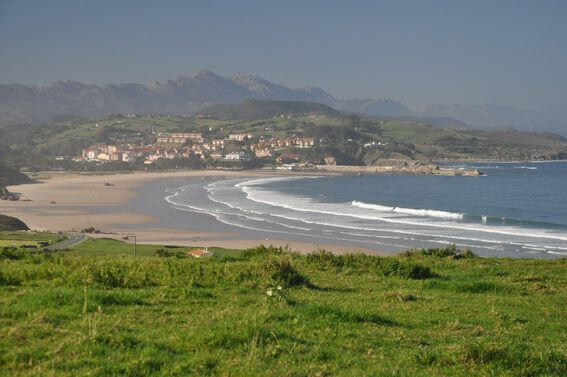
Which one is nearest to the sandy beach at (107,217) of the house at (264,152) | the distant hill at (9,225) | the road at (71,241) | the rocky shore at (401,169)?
the distant hill at (9,225)

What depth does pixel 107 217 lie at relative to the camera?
6012 centimetres

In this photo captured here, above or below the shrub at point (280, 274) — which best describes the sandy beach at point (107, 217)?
below

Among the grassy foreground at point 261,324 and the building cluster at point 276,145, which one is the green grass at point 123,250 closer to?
the grassy foreground at point 261,324

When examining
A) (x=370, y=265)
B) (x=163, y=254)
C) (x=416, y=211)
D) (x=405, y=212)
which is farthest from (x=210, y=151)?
(x=370, y=265)

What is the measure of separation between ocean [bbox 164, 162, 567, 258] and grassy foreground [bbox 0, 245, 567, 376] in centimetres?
2591

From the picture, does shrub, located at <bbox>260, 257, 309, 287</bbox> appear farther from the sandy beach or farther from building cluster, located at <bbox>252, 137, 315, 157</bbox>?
building cluster, located at <bbox>252, 137, 315, 157</bbox>

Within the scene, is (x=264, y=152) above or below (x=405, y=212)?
above

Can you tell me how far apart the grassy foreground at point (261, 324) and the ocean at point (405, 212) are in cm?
2591

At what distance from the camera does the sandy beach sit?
141 ft

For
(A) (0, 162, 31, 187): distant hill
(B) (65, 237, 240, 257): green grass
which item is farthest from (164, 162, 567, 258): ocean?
(A) (0, 162, 31, 187): distant hill

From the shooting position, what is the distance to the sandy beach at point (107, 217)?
141 feet

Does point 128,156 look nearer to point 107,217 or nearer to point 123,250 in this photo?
point 107,217

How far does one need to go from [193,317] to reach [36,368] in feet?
8.81

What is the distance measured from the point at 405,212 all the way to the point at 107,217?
2792cm
